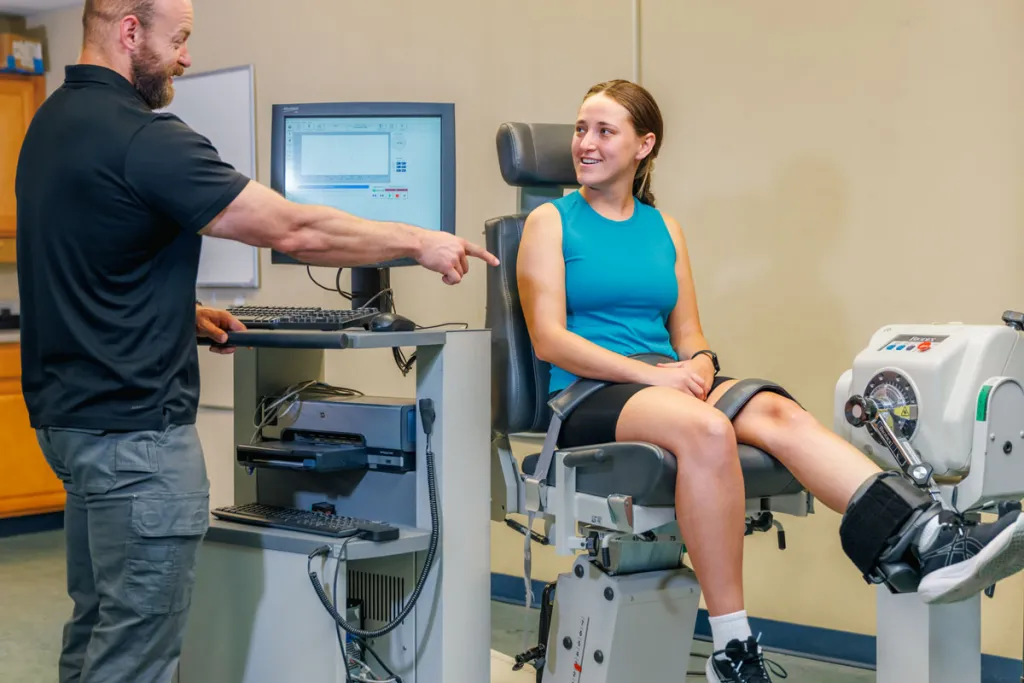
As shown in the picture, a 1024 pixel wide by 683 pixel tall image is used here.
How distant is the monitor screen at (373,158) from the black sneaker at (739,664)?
4.06 ft

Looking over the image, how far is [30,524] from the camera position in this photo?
4.64m

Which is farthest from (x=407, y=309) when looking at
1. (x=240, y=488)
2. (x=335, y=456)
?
(x=335, y=456)

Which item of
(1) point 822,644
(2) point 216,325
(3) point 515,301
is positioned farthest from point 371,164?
(1) point 822,644

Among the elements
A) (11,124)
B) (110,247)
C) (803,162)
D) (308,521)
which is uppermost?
(11,124)

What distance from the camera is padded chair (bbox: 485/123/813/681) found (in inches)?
77.6

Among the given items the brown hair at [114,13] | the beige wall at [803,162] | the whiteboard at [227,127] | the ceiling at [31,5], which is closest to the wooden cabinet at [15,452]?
the whiteboard at [227,127]

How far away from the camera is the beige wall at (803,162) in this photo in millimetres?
2609

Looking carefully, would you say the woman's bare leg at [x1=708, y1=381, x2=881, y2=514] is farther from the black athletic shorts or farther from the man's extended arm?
the man's extended arm

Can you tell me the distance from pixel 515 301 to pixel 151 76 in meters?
0.84

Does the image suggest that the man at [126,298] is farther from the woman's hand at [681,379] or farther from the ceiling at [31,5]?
the ceiling at [31,5]

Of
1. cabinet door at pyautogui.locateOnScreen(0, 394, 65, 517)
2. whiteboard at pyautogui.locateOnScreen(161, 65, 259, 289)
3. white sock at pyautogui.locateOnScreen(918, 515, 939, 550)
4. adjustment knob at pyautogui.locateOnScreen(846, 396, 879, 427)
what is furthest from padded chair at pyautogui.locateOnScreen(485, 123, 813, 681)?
cabinet door at pyautogui.locateOnScreen(0, 394, 65, 517)

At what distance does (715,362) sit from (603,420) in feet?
1.11

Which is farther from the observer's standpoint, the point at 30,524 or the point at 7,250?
the point at 7,250

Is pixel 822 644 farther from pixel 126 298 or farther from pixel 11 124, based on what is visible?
pixel 11 124
